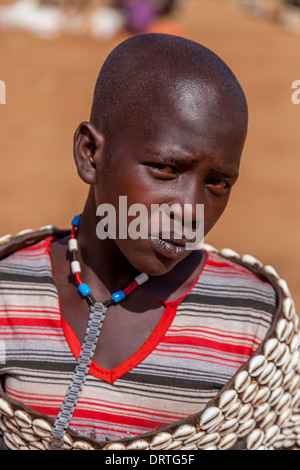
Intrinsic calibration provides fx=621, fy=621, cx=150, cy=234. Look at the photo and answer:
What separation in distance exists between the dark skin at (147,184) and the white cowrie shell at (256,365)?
1.04 ft

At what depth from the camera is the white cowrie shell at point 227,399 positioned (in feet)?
6.26

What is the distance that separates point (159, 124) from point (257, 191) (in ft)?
15.6

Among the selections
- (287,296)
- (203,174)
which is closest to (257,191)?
(287,296)

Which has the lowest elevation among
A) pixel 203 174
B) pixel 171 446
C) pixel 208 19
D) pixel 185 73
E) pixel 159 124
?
pixel 171 446

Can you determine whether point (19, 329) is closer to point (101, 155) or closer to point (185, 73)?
point (101, 155)

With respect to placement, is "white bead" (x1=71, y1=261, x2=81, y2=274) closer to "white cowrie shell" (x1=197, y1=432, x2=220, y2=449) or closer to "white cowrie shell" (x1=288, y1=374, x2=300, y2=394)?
"white cowrie shell" (x1=197, y1=432, x2=220, y2=449)

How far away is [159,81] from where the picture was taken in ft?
5.60

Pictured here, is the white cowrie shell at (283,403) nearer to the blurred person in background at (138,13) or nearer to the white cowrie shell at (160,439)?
the white cowrie shell at (160,439)

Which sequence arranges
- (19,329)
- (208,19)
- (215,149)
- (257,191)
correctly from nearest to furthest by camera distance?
(215,149) → (19,329) → (257,191) → (208,19)

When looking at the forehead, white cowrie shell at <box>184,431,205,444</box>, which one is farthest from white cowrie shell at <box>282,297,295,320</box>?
the forehead

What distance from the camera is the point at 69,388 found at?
6.27 ft

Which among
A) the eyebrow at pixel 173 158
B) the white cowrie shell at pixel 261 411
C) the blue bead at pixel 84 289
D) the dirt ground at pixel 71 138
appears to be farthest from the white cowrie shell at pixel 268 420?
the dirt ground at pixel 71 138

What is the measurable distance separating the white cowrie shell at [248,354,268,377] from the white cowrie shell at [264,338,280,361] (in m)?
0.02

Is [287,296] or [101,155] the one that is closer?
[101,155]
